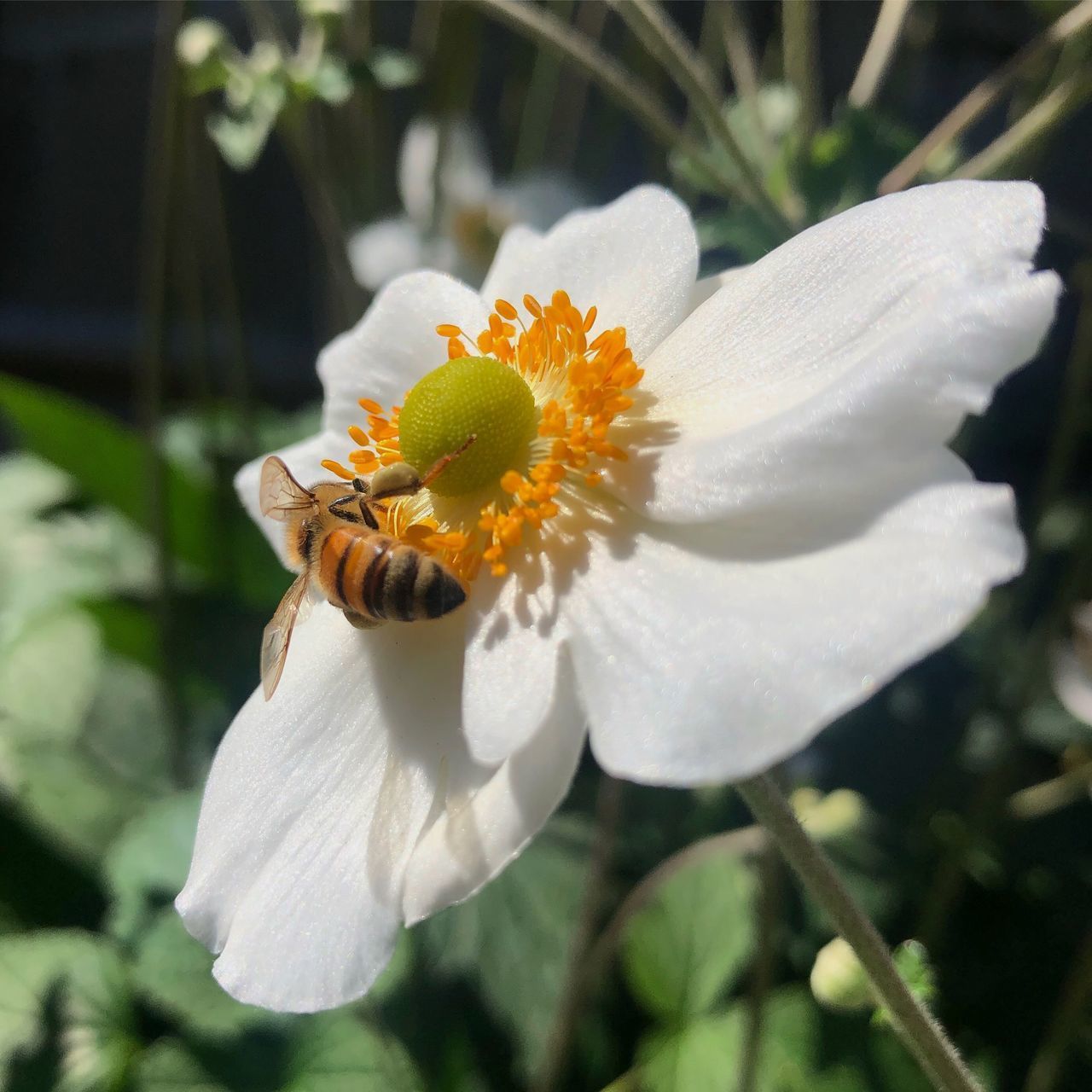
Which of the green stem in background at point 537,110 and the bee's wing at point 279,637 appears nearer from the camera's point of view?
the bee's wing at point 279,637

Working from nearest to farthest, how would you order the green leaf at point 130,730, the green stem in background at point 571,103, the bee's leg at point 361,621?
1. the bee's leg at point 361,621
2. the green leaf at point 130,730
3. the green stem in background at point 571,103

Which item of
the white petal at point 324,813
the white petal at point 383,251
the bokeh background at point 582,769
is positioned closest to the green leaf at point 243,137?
the bokeh background at point 582,769

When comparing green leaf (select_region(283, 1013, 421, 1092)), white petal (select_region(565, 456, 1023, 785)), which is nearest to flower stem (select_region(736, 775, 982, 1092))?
white petal (select_region(565, 456, 1023, 785))

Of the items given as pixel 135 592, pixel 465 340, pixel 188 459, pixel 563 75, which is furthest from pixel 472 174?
pixel 465 340

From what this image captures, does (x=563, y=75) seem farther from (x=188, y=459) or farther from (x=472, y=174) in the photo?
(x=188, y=459)

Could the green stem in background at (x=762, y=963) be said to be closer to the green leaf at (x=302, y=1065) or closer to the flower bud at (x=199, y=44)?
the green leaf at (x=302, y=1065)

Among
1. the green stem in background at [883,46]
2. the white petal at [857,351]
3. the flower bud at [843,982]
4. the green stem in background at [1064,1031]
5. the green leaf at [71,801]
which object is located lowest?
the green leaf at [71,801]
